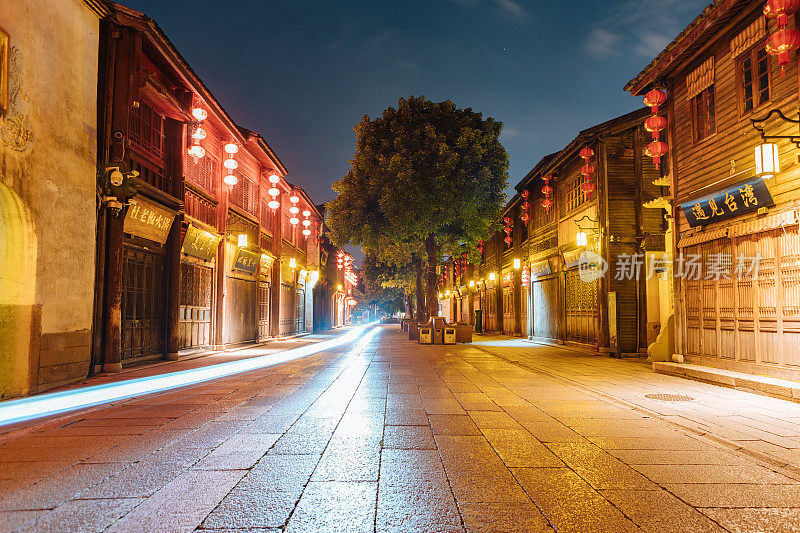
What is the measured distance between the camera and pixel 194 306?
17.3 metres

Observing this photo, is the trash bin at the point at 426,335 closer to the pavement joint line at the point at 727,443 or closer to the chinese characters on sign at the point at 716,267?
the chinese characters on sign at the point at 716,267

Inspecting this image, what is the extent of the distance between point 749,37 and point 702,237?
4376mm

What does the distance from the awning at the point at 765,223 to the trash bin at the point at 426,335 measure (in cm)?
1566

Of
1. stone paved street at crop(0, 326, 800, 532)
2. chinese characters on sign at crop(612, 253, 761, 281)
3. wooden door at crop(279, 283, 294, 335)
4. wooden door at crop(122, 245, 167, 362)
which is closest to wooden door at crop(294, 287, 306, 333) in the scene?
wooden door at crop(279, 283, 294, 335)

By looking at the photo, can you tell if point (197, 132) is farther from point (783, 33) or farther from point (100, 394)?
point (783, 33)

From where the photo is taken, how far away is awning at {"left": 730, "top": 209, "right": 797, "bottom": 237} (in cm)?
953

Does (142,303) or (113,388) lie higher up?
(142,303)

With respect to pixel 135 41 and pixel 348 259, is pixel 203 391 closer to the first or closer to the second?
pixel 135 41

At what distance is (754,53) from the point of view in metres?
10.6

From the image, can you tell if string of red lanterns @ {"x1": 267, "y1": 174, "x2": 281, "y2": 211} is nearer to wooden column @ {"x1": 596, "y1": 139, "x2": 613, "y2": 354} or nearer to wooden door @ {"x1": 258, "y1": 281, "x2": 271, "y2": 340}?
wooden door @ {"x1": 258, "y1": 281, "x2": 271, "y2": 340}

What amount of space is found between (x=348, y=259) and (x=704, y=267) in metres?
48.2

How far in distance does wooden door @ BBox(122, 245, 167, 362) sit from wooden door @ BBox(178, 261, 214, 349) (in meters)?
1.04

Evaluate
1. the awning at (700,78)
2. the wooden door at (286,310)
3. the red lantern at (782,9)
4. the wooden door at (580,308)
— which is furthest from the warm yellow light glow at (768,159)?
the wooden door at (286,310)

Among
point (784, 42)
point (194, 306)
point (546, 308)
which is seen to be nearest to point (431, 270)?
point (546, 308)
